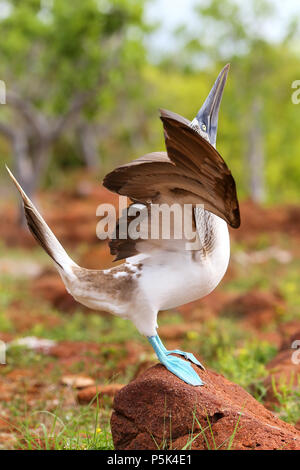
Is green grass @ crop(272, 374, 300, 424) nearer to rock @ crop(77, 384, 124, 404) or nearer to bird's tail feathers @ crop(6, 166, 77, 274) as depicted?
rock @ crop(77, 384, 124, 404)

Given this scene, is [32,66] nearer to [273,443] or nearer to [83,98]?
[83,98]

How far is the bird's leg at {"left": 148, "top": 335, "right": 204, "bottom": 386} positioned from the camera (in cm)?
225

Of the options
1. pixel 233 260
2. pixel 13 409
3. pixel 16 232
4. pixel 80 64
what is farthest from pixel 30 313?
pixel 80 64

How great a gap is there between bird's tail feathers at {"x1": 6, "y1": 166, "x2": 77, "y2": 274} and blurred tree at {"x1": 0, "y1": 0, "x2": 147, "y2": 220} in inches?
378

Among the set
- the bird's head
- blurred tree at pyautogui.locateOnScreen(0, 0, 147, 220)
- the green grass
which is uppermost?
blurred tree at pyautogui.locateOnScreen(0, 0, 147, 220)

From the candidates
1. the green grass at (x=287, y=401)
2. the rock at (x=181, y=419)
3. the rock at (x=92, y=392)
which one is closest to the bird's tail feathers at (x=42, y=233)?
the rock at (x=181, y=419)

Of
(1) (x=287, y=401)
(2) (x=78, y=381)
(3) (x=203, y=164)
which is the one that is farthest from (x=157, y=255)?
(2) (x=78, y=381)

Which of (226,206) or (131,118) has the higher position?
(131,118)

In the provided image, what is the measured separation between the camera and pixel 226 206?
1810mm

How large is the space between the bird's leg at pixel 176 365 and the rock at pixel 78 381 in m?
1.43

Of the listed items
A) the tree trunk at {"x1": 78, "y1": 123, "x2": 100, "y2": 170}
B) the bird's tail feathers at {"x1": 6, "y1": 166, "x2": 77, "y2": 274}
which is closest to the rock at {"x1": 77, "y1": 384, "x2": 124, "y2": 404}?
the bird's tail feathers at {"x1": 6, "y1": 166, "x2": 77, "y2": 274}

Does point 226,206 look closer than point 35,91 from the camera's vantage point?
Yes

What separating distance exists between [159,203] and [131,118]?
25.3m
